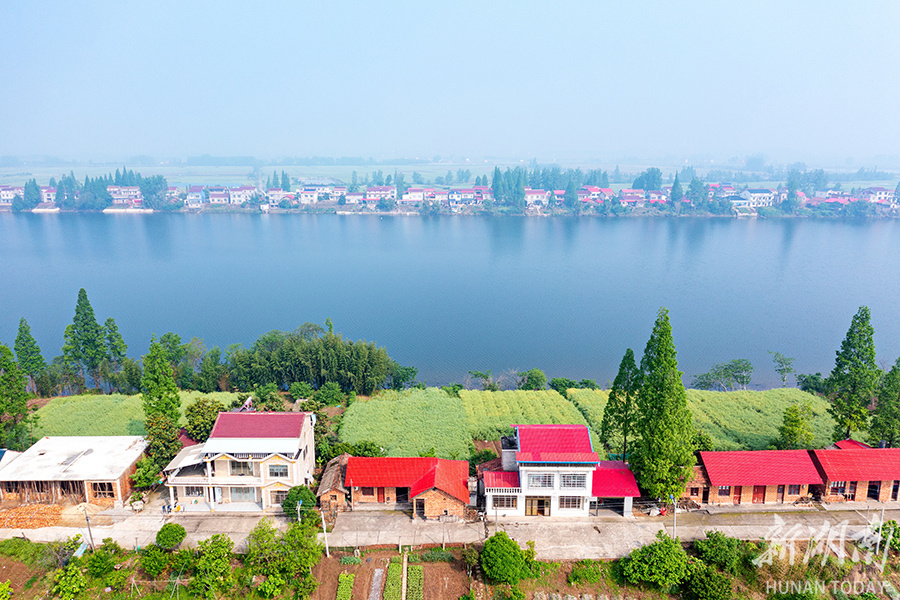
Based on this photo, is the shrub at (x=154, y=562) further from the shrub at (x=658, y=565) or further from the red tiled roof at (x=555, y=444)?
the shrub at (x=658, y=565)

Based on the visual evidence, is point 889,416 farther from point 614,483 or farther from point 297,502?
point 297,502

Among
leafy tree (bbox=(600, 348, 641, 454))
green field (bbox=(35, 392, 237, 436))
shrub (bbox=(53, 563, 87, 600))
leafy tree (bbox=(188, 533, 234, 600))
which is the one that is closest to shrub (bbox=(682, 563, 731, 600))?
leafy tree (bbox=(600, 348, 641, 454))

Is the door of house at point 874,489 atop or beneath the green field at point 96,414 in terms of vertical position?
atop

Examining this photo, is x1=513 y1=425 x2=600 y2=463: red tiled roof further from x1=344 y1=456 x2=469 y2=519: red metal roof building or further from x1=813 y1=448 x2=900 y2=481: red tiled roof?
x1=813 y1=448 x2=900 y2=481: red tiled roof

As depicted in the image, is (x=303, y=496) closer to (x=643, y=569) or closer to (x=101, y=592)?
(x=101, y=592)

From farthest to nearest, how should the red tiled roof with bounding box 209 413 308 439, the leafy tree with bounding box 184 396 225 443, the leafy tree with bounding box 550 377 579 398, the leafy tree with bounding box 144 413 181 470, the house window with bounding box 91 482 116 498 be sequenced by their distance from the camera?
the leafy tree with bounding box 550 377 579 398 < the leafy tree with bounding box 184 396 225 443 < the leafy tree with bounding box 144 413 181 470 < the red tiled roof with bounding box 209 413 308 439 < the house window with bounding box 91 482 116 498

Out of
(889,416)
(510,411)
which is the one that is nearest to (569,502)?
(510,411)

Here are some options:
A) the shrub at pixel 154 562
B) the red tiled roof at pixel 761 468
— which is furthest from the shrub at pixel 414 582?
the red tiled roof at pixel 761 468
